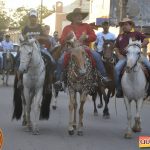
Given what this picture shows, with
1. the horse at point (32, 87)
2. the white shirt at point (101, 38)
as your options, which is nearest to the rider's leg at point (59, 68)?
the horse at point (32, 87)

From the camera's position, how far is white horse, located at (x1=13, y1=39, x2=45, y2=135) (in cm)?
1177

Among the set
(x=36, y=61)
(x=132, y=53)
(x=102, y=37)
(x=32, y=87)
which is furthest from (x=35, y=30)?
(x=102, y=37)

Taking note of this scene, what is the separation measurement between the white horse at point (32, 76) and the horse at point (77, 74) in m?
0.56

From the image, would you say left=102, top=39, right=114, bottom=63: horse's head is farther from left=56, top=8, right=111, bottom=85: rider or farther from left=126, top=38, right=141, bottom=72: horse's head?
left=126, top=38, right=141, bottom=72: horse's head

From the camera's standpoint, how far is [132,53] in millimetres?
11711

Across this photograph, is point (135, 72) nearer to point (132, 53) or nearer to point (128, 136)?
point (132, 53)

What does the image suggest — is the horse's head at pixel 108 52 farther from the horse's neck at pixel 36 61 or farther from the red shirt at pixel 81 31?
the horse's neck at pixel 36 61

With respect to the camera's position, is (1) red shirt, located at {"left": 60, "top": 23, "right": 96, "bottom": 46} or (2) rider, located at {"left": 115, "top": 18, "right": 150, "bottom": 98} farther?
(1) red shirt, located at {"left": 60, "top": 23, "right": 96, "bottom": 46}

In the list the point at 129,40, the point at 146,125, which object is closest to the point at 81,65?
the point at 129,40

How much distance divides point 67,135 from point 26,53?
1814 mm

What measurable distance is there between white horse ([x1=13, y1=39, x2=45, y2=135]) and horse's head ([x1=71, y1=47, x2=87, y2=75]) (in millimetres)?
705

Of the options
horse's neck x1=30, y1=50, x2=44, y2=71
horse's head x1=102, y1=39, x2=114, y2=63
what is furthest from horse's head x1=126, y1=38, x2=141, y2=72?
horse's head x1=102, y1=39, x2=114, y2=63

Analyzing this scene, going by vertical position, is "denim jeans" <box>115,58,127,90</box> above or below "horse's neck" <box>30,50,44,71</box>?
below

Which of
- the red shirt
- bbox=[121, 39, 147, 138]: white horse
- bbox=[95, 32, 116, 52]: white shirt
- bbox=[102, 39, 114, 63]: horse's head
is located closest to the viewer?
bbox=[121, 39, 147, 138]: white horse
